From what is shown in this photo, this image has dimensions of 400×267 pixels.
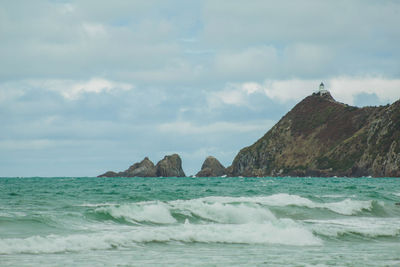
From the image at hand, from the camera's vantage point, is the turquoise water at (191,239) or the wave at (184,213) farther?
the wave at (184,213)

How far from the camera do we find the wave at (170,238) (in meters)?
17.0

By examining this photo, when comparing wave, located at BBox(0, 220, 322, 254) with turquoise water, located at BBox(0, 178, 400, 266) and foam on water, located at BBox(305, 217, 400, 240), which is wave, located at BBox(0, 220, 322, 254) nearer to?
turquoise water, located at BBox(0, 178, 400, 266)

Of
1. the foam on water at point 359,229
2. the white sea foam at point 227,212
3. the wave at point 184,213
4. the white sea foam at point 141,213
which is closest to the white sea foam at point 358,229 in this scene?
the foam on water at point 359,229

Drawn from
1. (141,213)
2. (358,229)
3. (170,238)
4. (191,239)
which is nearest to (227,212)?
(141,213)

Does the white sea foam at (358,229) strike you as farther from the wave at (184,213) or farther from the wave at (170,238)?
the wave at (184,213)

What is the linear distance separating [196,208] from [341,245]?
1064cm

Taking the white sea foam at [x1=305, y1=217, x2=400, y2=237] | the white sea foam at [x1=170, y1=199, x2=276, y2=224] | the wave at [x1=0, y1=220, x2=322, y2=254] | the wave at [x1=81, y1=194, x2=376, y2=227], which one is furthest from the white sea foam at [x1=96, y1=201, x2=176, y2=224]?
the white sea foam at [x1=305, y1=217, x2=400, y2=237]

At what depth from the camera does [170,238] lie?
65.1 feet

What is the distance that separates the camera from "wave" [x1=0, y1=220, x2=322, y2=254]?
1695 centimetres

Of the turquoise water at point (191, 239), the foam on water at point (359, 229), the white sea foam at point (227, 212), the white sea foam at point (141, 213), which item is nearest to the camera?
the turquoise water at point (191, 239)

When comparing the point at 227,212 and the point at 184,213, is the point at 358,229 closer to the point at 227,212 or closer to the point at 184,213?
the point at 227,212

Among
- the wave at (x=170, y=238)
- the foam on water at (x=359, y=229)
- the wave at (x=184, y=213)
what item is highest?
the wave at (x=184, y=213)

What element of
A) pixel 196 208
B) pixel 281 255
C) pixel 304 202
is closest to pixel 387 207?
pixel 304 202

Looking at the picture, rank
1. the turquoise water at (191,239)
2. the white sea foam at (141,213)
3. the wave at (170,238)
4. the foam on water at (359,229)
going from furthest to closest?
the white sea foam at (141,213), the foam on water at (359,229), the wave at (170,238), the turquoise water at (191,239)
